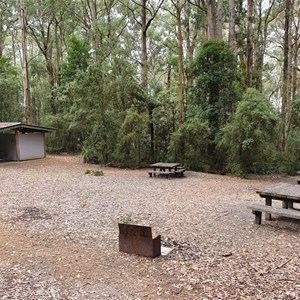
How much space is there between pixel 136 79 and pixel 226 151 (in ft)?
18.2

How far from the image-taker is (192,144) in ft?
42.9

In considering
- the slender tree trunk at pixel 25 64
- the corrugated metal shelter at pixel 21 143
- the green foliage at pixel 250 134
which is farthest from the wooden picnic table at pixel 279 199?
the slender tree trunk at pixel 25 64

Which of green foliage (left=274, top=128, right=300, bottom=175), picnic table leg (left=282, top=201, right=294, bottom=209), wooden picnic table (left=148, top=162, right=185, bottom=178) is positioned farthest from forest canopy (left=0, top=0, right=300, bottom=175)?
picnic table leg (left=282, top=201, right=294, bottom=209)

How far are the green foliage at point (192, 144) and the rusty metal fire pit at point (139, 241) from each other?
29.4 ft

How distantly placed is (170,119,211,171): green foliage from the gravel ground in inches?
185

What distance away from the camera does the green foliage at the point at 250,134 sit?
11219 millimetres

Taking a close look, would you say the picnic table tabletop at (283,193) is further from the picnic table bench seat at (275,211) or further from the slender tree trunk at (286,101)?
the slender tree trunk at (286,101)

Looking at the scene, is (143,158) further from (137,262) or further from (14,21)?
(14,21)

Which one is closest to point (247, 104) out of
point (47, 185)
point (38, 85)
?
point (47, 185)

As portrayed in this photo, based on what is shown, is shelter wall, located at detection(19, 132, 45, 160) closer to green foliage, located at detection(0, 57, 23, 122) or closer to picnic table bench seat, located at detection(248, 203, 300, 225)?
green foliage, located at detection(0, 57, 23, 122)

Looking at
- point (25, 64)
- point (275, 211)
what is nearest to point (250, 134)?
point (275, 211)

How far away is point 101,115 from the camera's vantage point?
14328 mm

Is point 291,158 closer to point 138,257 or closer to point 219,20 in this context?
point 219,20

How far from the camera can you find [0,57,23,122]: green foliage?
20364mm
